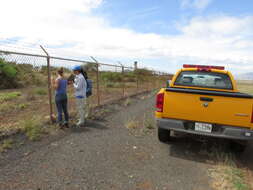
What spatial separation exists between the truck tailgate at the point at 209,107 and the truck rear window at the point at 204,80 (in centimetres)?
Result: 153

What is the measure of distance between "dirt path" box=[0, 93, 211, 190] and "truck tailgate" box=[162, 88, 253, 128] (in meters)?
0.89

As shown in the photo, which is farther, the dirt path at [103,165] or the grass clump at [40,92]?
the grass clump at [40,92]

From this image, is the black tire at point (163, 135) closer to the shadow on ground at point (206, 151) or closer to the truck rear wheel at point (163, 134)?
the truck rear wheel at point (163, 134)

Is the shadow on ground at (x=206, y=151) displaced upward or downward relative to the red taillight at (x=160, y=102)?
downward

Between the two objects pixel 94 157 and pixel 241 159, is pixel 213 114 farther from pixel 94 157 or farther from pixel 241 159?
pixel 94 157

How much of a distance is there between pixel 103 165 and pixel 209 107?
7.20 feet

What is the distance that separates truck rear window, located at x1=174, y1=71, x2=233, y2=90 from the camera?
485cm

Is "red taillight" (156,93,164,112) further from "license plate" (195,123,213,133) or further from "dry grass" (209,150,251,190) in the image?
"dry grass" (209,150,251,190)

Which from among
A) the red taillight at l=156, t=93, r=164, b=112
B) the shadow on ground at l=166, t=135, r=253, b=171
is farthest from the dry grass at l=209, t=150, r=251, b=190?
the red taillight at l=156, t=93, r=164, b=112

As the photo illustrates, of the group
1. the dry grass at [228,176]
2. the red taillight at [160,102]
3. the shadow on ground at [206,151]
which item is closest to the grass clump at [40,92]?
the shadow on ground at [206,151]

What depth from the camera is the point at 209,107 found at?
3.39 meters

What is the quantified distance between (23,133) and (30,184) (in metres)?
2.25

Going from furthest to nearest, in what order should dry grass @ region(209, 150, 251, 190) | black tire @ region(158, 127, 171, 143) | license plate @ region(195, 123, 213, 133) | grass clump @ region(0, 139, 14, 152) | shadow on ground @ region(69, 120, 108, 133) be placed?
shadow on ground @ region(69, 120, 108, 133) < black tire @ region(158, 127, 171, 143) < grass clump @ region(0, 139, 14, 152) < license plate @ region(195, 123, 213, 133) < dry grass @ region(209, 150, 251, 190)

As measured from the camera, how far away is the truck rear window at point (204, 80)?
485 cm
